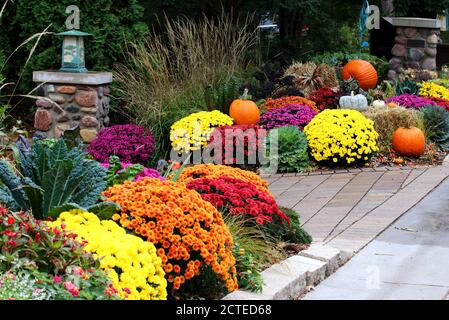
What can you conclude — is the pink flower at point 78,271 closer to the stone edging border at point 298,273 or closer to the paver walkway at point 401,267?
the stone edging border at point 298,273

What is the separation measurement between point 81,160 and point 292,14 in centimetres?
1172

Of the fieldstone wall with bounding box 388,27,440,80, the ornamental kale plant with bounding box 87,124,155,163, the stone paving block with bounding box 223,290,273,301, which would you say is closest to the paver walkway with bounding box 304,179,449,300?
the stone paving block with bounding box 223,290,273,301

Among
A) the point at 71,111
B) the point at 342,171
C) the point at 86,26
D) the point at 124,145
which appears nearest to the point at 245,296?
the point at 124,145

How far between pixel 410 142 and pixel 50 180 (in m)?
5.72

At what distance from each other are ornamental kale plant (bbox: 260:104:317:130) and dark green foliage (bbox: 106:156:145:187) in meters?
4.09

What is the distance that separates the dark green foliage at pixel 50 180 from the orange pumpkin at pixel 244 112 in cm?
486

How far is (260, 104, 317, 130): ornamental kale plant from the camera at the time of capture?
959cm

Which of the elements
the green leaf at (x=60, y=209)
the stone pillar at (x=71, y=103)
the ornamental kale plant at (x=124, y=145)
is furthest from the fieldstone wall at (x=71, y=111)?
the green leaf at (x=60, y=209)

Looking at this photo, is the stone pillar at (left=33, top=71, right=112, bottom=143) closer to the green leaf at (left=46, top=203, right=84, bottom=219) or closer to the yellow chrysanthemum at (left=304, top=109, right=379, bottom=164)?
the yellow chrysanthemum at (left=304, top=109, right=379, bottom=164)

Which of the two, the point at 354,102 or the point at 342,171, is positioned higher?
the point at 354,102

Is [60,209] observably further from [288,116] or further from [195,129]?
[288,116]

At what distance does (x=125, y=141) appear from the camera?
866cm

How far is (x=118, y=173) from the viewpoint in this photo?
215 inches
